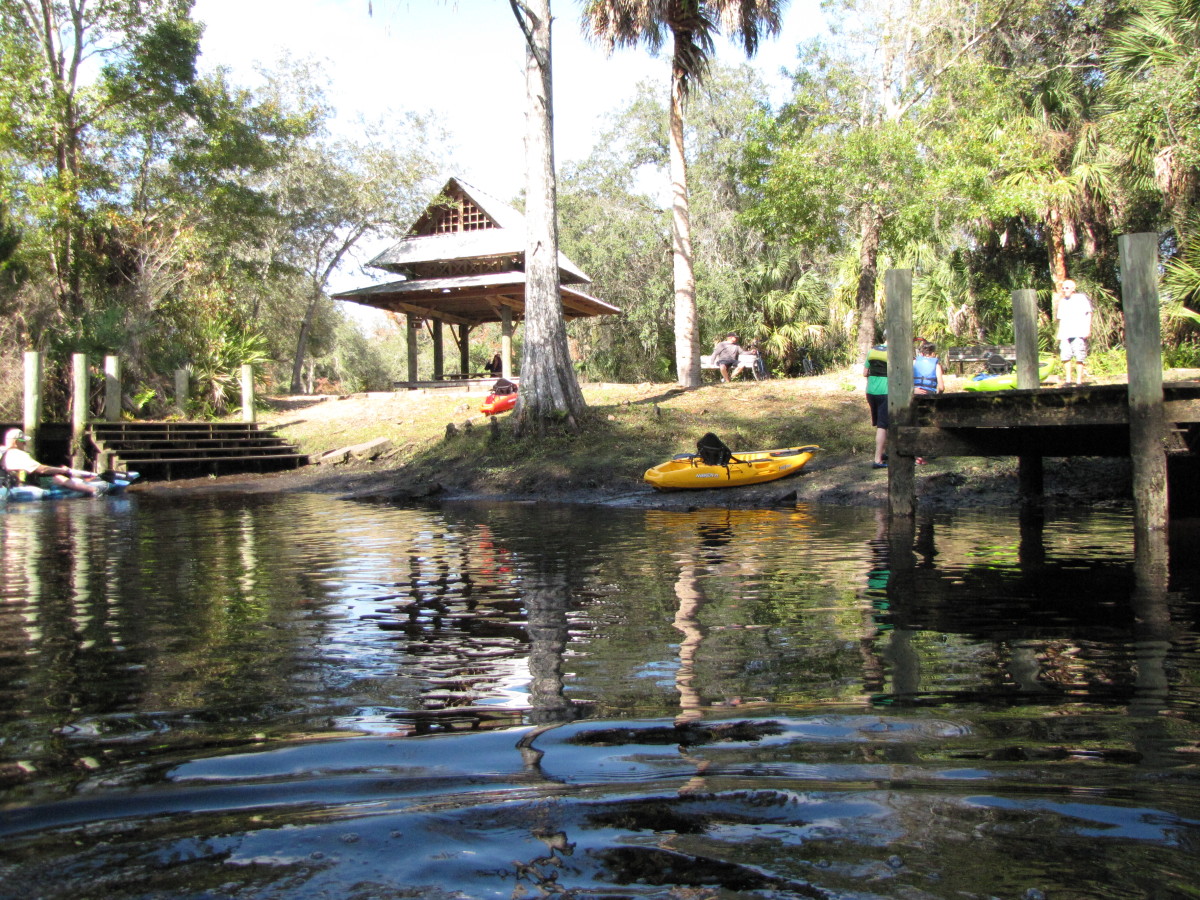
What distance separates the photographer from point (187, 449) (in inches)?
854

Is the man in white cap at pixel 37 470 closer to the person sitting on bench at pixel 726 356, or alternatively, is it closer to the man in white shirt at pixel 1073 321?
the person sitting on bench at pixel 726 356

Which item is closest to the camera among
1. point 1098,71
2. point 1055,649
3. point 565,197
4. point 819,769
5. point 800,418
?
point 819,769

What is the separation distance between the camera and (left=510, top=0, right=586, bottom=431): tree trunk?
17.6 m

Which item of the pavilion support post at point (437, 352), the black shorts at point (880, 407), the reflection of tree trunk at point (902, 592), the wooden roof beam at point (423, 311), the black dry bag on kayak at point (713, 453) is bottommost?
the reflection of tree trunk at point (902, 592)

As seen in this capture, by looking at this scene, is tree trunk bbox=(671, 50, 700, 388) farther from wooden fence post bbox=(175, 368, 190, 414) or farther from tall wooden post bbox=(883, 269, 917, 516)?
wooden fence post bbox=(175, 368, 190, 414)

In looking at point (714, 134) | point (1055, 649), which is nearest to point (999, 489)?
point (1055, 649)

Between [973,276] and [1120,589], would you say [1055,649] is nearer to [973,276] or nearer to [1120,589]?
[1120,589]

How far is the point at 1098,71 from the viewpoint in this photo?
23.8 metres

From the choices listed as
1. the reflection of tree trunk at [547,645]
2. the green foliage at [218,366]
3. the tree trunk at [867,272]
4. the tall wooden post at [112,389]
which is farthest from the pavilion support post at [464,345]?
the reflection of tree trunk at [547,645]

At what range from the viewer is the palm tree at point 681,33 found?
65.1ft

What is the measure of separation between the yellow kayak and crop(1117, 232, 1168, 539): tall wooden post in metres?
6.55

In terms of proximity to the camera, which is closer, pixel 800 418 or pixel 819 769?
pixel 819 769

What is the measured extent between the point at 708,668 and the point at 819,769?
59.9 inches

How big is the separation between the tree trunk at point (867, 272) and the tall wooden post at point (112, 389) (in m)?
17.5
